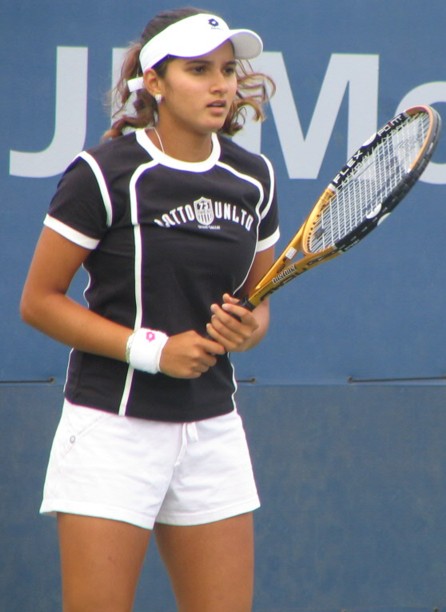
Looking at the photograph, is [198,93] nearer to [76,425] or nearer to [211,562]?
[76,425]

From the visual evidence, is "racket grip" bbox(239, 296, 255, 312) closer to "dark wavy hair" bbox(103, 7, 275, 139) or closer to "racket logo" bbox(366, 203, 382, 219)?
"racket logo" bbox(366, 203, 382, 219)

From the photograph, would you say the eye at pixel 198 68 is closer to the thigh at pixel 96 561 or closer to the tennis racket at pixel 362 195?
the tennis racket at pixel 362 195

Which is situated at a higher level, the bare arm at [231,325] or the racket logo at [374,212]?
the racket logo at [374,212]

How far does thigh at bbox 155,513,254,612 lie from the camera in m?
2.65

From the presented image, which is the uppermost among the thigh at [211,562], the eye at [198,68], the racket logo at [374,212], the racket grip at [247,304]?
the eye at [198,68]

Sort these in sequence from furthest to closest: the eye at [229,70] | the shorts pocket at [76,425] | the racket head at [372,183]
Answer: the eye at [229,70], the shorts pocket at [76,425], the racket head at [372,183]

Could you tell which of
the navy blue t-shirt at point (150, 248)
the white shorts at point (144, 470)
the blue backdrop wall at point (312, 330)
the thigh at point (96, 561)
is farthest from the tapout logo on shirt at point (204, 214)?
the blue backdrop wall at point (312, 330)

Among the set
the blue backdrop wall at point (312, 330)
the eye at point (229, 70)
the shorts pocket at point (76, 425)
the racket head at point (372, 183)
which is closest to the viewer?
the racket head at point (372, 183)

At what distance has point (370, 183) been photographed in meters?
2.71

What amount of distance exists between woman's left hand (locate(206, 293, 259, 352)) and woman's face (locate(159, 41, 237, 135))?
375mm

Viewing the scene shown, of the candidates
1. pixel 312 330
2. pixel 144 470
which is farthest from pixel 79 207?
pixel 312 330

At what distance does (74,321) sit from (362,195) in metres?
0.68

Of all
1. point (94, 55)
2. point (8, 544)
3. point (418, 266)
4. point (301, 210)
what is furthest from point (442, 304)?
point (8, 544)

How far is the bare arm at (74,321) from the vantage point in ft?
8.23
